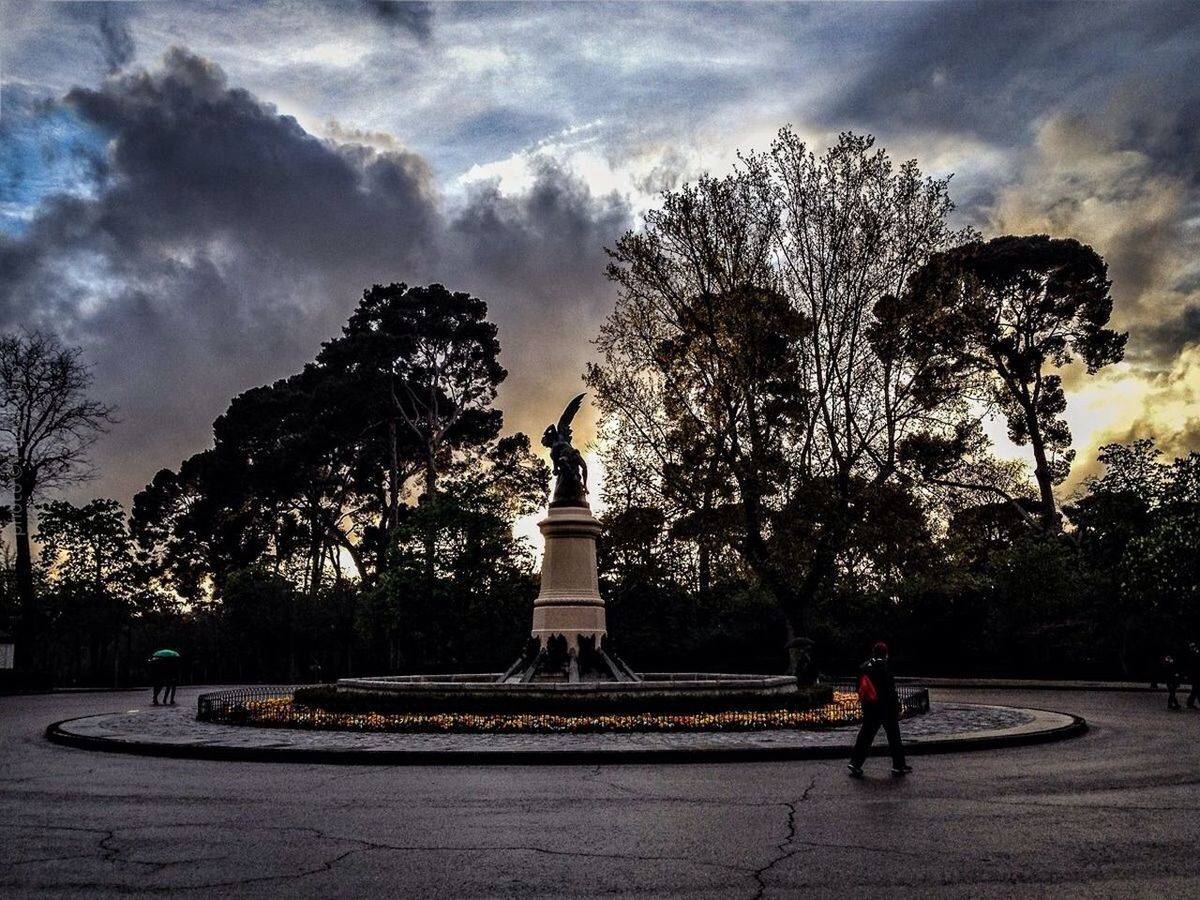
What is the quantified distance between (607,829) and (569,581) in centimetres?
1611

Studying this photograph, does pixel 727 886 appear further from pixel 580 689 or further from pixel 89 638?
pixel 89 638

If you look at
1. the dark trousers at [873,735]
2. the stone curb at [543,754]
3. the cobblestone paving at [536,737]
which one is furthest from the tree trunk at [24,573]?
the dark trousers at [873,735]

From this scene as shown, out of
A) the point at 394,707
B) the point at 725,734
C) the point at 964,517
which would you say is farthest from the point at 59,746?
the point at 964,517

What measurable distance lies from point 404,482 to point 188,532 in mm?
12460

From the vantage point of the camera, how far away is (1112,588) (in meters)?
43.4

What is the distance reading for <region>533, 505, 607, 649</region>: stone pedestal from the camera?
25156mm

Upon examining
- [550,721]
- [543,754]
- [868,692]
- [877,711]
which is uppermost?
[868,692]

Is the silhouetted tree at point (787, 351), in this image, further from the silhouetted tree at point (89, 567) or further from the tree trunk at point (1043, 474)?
the silhouetted tree at point (89, 567)

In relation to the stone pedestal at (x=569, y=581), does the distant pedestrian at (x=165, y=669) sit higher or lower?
lower

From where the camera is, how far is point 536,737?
18375 mm

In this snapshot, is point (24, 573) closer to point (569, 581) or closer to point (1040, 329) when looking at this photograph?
point (569, 581)

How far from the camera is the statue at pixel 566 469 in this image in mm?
26531

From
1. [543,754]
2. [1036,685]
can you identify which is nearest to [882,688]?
[543,754]

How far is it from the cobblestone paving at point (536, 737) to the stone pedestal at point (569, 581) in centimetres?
639
